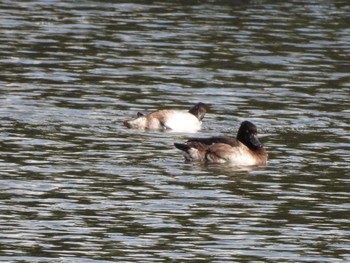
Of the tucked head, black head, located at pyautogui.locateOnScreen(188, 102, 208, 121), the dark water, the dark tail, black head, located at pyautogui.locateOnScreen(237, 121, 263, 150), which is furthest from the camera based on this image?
black head, located at pyautogui.locateOnScreen(188, 102, 208, 121)

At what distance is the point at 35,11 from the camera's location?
1606 inches

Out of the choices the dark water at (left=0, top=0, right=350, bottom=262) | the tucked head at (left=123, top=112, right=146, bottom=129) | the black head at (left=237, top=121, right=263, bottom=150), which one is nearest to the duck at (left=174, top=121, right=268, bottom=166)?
the black head at (left=237, top=121, right=263, bottom=150)

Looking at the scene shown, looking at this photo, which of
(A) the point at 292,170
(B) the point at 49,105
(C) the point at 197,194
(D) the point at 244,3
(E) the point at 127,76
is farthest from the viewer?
(D) the point at 244,3

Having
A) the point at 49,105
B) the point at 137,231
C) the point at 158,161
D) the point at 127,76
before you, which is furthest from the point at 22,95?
the point at 137,231

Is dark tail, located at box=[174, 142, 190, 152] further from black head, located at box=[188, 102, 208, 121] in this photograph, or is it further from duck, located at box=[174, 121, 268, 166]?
black head, located at box=[188, 102, 208, 121]

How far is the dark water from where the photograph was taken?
17406mm

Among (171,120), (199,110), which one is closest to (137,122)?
(171,120)

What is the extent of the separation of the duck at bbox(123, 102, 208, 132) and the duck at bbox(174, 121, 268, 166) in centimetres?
247

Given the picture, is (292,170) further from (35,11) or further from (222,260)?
(35,11)

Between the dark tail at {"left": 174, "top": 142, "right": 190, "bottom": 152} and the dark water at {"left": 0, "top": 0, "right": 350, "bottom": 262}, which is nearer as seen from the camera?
the dark water at {"left": 0, "top": 0, "right": 350, "bottom": 262}

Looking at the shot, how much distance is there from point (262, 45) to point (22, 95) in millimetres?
9734

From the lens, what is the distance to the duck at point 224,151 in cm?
2314

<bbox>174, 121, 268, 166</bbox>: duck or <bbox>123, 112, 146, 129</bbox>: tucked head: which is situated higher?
<bbox>123, 112, 146, 129</bbox>: tucked head

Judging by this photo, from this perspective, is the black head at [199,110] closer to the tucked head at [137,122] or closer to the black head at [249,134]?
the tucked head at [137,122]
